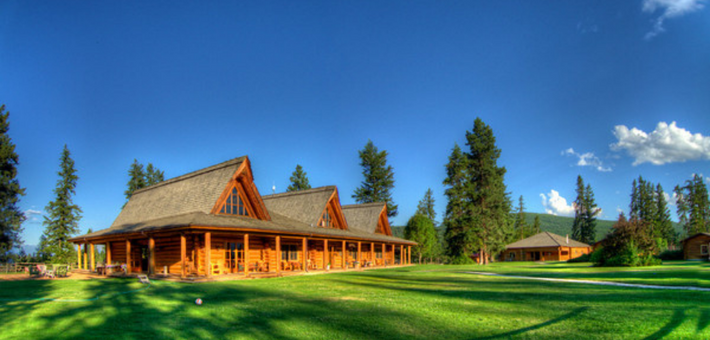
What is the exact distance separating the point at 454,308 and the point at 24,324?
30.3 feet

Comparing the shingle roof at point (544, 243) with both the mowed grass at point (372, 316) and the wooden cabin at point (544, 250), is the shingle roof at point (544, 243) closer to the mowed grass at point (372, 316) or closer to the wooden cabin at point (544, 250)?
the wooden cabin at point (544, 250)

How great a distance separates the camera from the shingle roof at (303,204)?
110 feet

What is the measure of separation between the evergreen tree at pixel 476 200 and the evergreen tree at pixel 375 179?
43.5 feet

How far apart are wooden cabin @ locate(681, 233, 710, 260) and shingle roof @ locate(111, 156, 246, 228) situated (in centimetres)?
5512

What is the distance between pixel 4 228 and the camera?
39.9m

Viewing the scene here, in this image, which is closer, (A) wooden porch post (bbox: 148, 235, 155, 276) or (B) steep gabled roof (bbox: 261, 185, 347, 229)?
(A) wooden porch post (bbox: 148, 235, 155, 276)

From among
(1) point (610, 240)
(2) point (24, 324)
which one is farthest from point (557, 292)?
(1) point (610, 240)

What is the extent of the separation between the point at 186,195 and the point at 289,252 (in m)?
8.25

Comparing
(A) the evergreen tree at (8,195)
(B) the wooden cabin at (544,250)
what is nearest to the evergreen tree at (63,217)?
(A) the evergreen tree at (8,195)

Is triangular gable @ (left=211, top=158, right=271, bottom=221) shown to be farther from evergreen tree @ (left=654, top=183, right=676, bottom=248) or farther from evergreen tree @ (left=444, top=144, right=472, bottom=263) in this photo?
evergreen tree @ (left=654, top=183, right=676, bottom=248)

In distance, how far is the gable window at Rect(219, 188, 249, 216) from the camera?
25.4 meters

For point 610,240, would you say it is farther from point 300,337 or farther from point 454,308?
point 300,337

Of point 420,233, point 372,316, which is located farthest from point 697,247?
point 372,316

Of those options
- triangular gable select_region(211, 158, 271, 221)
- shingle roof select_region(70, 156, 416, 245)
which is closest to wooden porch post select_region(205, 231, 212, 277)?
shingle roof select_region(70, 156, 416, 245)
